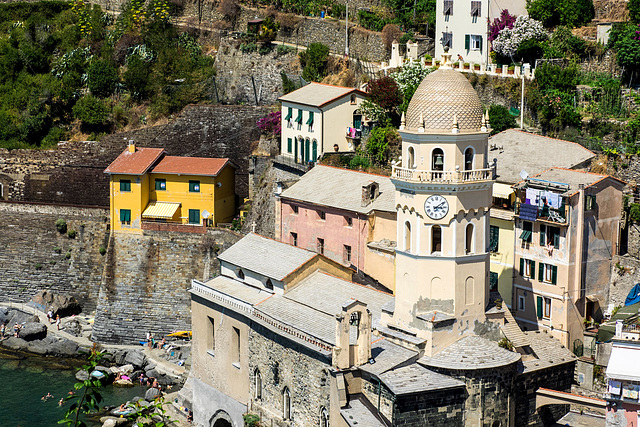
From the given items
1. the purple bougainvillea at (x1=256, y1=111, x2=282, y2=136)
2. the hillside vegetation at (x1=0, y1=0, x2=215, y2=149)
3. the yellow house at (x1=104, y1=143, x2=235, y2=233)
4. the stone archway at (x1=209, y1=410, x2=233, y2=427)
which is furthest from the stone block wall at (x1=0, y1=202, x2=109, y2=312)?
the stone archway at (x1=209, y1=410, x2=233, y2=427)

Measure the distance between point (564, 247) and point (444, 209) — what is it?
854 cm

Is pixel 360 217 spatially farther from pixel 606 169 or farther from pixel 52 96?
pixel 52 96

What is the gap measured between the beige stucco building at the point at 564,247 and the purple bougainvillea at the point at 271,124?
24350 mm

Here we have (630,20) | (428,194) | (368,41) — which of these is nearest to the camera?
(428,194)

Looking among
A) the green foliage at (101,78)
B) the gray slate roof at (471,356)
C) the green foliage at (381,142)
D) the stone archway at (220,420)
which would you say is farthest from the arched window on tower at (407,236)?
the green foliage at (101,78)

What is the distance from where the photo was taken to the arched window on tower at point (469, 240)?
42906 millimetres

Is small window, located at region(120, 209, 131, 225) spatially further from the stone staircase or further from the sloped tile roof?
the stone staircase

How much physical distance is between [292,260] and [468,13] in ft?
78.2

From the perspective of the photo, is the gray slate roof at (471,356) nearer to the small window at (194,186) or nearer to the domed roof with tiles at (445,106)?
the domed roof with tiles at (445,106)

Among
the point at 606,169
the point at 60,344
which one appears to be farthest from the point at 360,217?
the point at 60,344

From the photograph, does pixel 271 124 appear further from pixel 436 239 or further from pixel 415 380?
pixel 415 380

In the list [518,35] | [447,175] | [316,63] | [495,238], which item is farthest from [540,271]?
[316,63]

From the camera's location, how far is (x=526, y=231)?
50094 millimetres

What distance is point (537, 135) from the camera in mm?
56031
